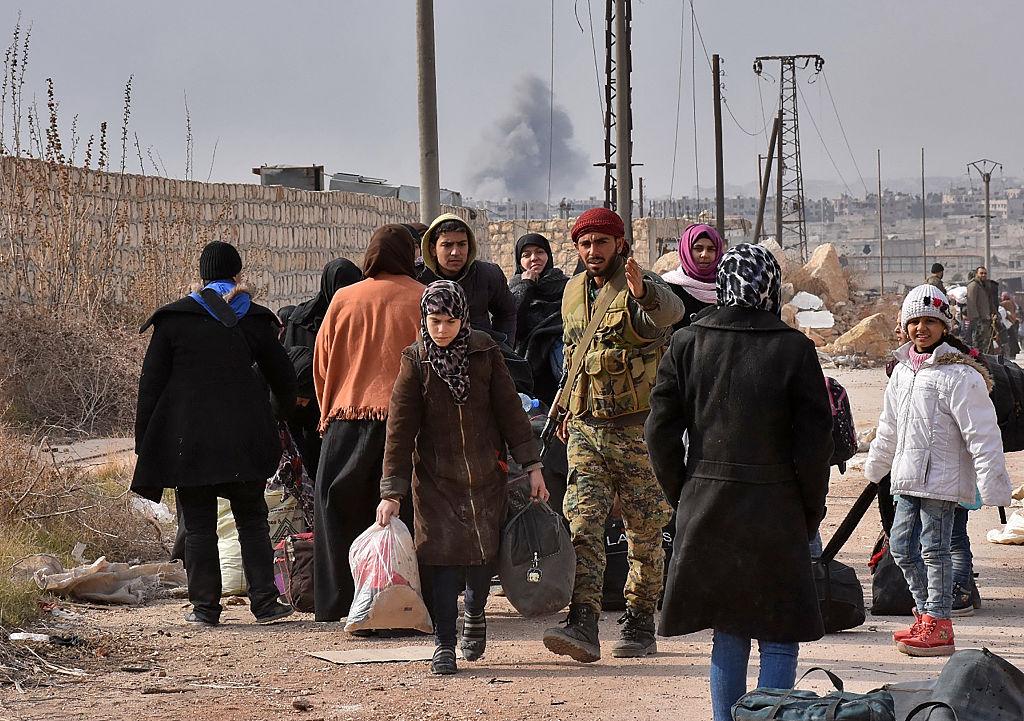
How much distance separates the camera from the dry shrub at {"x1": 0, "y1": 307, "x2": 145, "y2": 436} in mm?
13422

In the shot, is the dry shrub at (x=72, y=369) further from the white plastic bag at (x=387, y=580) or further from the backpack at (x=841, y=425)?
the backpack at (x=841, y=425)

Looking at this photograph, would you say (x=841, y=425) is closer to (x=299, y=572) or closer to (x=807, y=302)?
(x=299, y=572)

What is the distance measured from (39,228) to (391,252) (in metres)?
8.24

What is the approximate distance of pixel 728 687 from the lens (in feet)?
15.1

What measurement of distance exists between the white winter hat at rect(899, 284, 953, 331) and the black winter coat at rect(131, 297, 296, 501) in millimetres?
2976

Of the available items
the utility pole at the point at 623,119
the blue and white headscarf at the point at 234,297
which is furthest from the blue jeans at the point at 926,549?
the utility pole at the point at 623,119

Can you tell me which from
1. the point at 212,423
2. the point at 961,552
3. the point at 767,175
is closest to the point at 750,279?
the point at 961,552

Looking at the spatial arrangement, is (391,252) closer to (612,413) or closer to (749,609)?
(612,413)

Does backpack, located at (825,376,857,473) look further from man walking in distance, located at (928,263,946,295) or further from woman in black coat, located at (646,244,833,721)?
man walking in distance, located at (928,263,946,295)

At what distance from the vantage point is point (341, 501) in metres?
6.82

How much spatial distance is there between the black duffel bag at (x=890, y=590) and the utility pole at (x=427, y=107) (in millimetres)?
4894

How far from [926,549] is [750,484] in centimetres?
214

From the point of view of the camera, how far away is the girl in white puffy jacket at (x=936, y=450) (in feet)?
20.4

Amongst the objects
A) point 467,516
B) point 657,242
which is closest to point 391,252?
point 467,516
